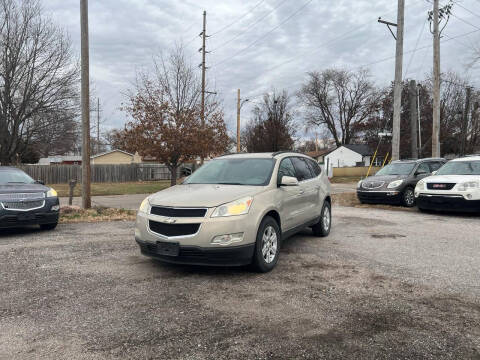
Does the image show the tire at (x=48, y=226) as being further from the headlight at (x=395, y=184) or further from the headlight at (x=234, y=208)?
the headlight at (x=395, y=184)

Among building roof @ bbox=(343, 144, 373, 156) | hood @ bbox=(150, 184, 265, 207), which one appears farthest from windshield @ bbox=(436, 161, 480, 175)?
building roof @ bbox=(343, 144, 373, 156)

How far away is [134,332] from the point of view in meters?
3.17

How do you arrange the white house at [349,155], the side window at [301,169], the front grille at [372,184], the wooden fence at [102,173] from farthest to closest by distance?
1. the white house at [349,155]
2. the wooden fence at [102,173]
3. the front grille at [372,184]
4. the side window at [301,169]

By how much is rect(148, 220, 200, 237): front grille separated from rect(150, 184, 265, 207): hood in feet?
0.87

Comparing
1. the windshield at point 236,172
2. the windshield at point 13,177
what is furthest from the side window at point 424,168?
the windshield at point 13,177

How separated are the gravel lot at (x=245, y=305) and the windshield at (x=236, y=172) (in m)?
1.35

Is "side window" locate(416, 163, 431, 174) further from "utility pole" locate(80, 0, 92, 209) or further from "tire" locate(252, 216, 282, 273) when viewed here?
"utility pole" locate(80, 0, 92, 209)

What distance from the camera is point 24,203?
7195 millimetres

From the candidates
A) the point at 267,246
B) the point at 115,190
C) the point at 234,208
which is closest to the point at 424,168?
the point at 267,246

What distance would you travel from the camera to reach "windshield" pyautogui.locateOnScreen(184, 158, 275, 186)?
5.48 metres

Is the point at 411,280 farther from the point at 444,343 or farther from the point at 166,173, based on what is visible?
the point at 166,173

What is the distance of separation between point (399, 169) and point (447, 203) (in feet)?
9.87

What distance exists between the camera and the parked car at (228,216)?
442 centimetres

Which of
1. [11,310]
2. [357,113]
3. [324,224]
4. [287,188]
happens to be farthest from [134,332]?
[357,113]
